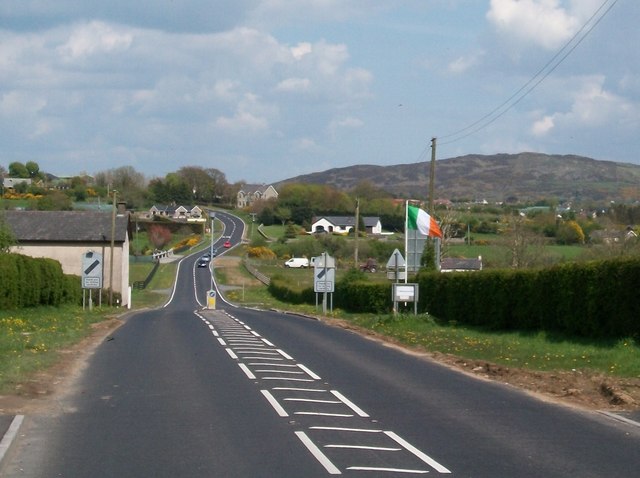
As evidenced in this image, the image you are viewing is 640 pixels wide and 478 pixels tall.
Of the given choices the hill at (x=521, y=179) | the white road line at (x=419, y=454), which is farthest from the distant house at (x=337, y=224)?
the white road line at (x=419, y=454)

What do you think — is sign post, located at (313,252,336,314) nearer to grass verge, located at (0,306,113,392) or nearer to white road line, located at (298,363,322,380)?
grass verge, located at (0,306,113,392)

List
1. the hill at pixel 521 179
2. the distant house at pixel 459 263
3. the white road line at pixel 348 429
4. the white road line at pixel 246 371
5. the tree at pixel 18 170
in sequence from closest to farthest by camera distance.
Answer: the white road line at pixel 348 429
the white road line at pixel 246 371
the distant house at pixel 459 263
the hill at pixel 521 179
the tree at pixel 18 170

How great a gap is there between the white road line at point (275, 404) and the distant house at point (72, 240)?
51696mm

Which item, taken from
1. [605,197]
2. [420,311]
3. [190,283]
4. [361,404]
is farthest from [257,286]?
[361,404]

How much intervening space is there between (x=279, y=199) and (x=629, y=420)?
126 metres

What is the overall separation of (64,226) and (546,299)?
47.4m

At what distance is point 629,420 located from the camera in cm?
1225

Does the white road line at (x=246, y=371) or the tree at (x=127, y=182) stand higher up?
the tree at (x=127, y=182)

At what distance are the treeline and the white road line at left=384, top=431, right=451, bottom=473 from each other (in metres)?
11.2

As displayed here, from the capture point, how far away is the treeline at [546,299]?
2109cm

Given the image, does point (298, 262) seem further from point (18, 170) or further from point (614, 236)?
point (18, 170)

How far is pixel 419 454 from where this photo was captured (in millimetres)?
9820

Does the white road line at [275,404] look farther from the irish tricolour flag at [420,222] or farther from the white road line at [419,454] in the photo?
the irish tricolour flag at [420,222]

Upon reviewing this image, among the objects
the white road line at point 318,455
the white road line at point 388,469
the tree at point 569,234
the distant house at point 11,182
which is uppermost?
the distant house at point 11,182
